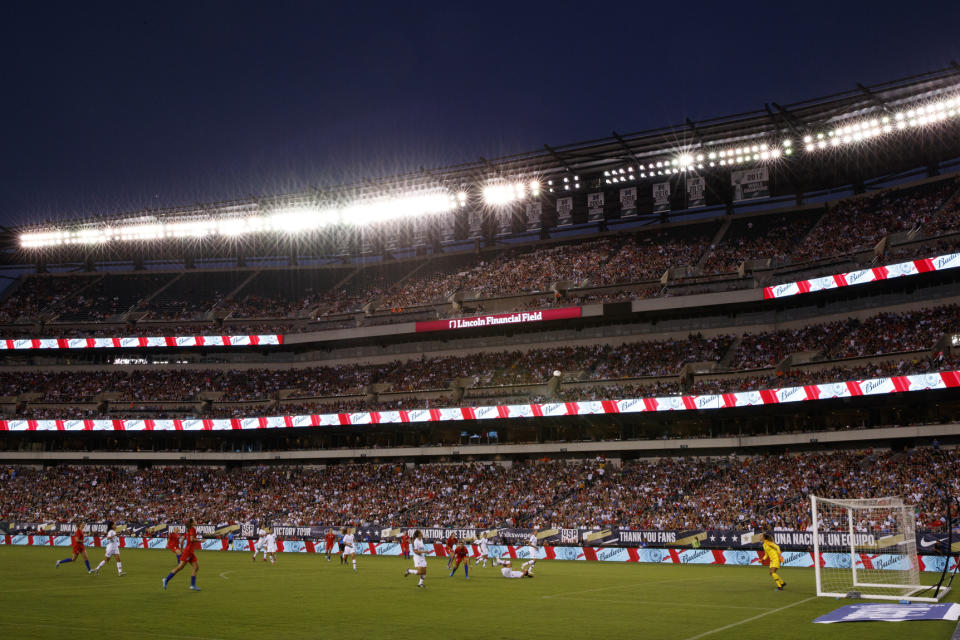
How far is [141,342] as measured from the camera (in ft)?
241

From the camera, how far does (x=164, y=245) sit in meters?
85.1

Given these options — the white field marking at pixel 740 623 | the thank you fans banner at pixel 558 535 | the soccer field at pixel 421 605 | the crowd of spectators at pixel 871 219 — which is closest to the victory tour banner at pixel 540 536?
the thank you fans banner at pixel 558 535

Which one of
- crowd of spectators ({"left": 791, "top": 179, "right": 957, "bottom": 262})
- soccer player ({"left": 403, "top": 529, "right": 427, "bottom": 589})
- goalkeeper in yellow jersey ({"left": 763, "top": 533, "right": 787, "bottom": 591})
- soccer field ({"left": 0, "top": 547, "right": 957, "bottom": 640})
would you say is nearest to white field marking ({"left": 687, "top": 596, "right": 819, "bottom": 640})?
soccer field ({"left": 0, "top": 547, "right": 957, "bottom": 640})

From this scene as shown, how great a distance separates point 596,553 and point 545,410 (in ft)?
44.6

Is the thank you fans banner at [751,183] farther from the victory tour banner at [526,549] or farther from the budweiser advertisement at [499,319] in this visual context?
the victory tour banner at [526,549]

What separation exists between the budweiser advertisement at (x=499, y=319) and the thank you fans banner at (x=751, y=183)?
15.4m

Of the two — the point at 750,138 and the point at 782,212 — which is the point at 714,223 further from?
the point at 750,138

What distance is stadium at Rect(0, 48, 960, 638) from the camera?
35.6m

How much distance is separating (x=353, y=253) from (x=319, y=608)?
63625 millimetres

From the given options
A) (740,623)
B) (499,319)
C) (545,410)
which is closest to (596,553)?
(545,410)

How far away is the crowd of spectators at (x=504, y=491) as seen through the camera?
43312 millimetres

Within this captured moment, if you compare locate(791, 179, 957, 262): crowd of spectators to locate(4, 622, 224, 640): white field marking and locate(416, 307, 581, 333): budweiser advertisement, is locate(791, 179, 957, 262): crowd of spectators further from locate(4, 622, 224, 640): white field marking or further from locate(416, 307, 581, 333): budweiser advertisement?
locate(4, 622, 224, 640): white field marking

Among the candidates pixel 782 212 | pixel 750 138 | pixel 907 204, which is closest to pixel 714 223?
pixel 782 212

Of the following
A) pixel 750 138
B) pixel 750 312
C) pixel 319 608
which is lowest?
pixel 319 608
